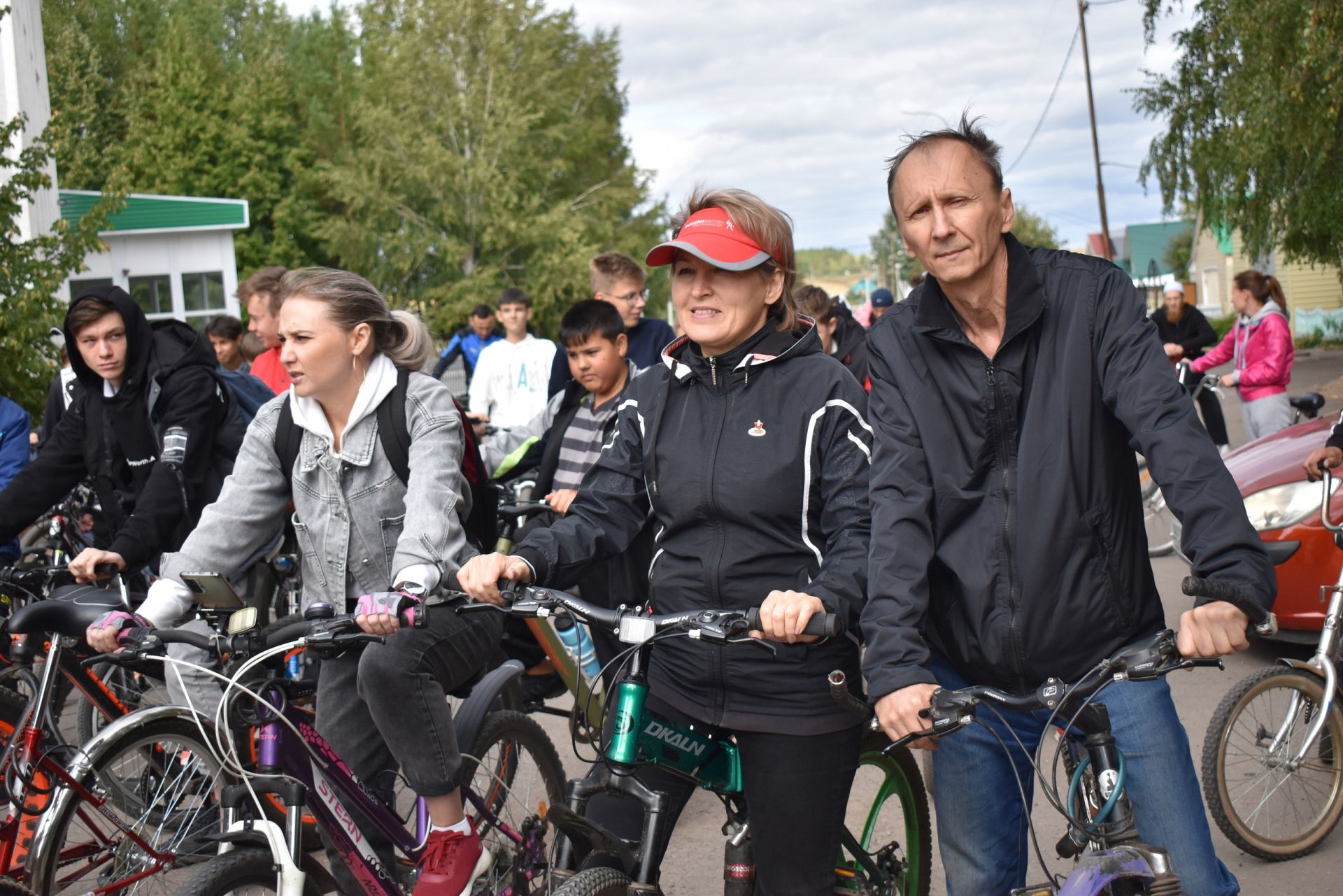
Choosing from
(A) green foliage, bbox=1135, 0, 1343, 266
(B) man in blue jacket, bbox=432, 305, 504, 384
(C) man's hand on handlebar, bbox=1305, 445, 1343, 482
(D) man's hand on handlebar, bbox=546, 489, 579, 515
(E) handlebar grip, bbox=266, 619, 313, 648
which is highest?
(A) green foliage, bbox=1135, 0, 1343, 266

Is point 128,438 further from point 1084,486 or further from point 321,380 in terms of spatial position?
point 1084,486

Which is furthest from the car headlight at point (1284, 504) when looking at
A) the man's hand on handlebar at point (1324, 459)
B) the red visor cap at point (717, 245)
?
the red visor cap at point (717, 245)

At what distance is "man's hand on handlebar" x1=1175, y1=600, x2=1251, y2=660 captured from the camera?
7.16 ft

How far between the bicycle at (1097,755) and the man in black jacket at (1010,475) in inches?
2.3

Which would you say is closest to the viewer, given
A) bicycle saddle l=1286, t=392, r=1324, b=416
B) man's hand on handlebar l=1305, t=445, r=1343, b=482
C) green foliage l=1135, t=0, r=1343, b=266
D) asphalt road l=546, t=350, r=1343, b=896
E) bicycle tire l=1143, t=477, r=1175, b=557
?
asphalt road l=546, t=350, r=1343, b=896

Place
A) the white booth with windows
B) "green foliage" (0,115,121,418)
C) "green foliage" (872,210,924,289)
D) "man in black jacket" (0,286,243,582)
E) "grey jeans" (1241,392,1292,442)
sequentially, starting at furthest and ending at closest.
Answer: "green foliage" (872,210,924,289) < the white booth with windows < "grey jeans" (1241,392,1292,442) < "green foliage" (0,115,121,418) < "man in black jacket" (0,286,243,582)

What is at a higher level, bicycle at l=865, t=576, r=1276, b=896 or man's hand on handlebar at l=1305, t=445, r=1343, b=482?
man's hand on handlebar at l=1305, t=445, r=1343, b=482

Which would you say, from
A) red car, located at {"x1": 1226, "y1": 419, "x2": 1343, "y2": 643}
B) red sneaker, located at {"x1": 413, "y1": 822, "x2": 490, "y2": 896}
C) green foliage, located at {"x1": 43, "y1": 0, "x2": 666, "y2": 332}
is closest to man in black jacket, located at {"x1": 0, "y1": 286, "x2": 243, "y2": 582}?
red sneaker, located at {"x1": 413, "y1": 822, "x2": 490, "y2": 896}

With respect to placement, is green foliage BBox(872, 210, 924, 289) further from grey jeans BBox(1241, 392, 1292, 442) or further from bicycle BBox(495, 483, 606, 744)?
bicycle BBox(495, 483, 606, 744)

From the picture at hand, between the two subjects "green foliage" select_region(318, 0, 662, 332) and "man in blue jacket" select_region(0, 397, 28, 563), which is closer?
"man in blue jacket" select_region(0, 397, 28, 563)

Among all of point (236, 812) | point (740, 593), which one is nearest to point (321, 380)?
point (236, 812)

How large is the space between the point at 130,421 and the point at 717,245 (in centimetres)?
327

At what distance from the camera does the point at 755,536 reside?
293cm

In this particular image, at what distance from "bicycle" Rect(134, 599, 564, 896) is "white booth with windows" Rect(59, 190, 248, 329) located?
31644mm
